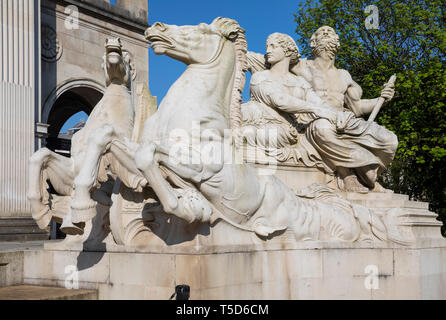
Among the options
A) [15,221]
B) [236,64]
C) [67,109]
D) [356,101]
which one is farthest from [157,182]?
[67,109]

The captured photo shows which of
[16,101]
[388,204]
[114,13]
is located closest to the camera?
[388,204]

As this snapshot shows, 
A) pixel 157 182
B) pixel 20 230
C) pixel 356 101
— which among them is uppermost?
pixel 356 101

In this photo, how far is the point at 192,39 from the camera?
219 inches

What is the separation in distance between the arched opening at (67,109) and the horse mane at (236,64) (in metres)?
13.6

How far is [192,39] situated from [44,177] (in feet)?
6.22

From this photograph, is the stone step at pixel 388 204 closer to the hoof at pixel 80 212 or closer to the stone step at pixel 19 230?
the hoof at pixel 80 212

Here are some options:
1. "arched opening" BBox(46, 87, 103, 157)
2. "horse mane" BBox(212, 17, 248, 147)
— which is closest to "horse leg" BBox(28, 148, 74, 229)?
"horse mane" BBox(212, 17, 248, 147)

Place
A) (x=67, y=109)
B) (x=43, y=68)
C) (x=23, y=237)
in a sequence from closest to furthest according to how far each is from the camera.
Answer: (x=23, y=237), (x=43, y=68), (x=67, y=109)

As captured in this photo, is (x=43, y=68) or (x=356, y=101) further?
(x=43, y=68)

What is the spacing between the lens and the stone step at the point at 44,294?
16.1 feet

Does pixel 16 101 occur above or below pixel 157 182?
above

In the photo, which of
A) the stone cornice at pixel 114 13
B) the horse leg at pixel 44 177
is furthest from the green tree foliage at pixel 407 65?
the horse leg at pixel 44 177

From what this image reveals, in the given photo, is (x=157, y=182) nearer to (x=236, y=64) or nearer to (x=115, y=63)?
(x=236, y=64)

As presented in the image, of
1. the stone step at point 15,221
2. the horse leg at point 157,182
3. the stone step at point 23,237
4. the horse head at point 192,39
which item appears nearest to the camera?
the horse leg at point 157,182
